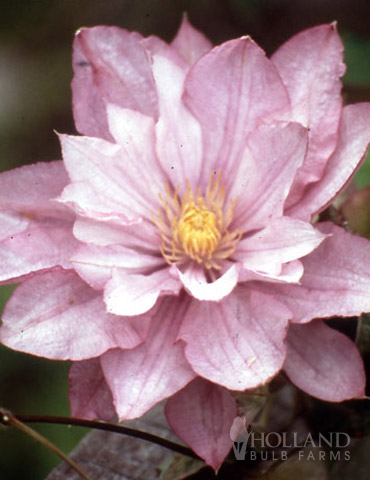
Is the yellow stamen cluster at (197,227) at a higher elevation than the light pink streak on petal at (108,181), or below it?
below

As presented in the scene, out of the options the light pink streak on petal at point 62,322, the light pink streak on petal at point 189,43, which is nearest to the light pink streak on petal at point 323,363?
the light pink streak on petal at point 62,322

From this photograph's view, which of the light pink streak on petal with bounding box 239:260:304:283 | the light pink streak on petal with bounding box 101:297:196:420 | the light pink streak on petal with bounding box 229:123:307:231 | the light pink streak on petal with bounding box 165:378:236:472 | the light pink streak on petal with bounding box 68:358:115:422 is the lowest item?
the light pink streak on petal with bounding box 165:378:236:472

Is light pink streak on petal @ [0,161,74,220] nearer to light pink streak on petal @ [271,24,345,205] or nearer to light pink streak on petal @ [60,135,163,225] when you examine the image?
light pink streak on petal @ [60,135,163,225]

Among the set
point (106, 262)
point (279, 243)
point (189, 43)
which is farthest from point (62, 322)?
point (189, 43)

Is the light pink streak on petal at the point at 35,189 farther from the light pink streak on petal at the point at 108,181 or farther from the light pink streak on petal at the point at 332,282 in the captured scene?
the light pink streak on petal at the point at 332,282

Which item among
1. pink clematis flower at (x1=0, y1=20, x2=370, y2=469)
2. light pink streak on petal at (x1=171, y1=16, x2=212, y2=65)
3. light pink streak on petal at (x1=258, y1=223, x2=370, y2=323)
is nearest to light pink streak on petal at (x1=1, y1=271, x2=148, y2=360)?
pink clematis flower at (x1=0, y1=20, x2=370, y2=469)
